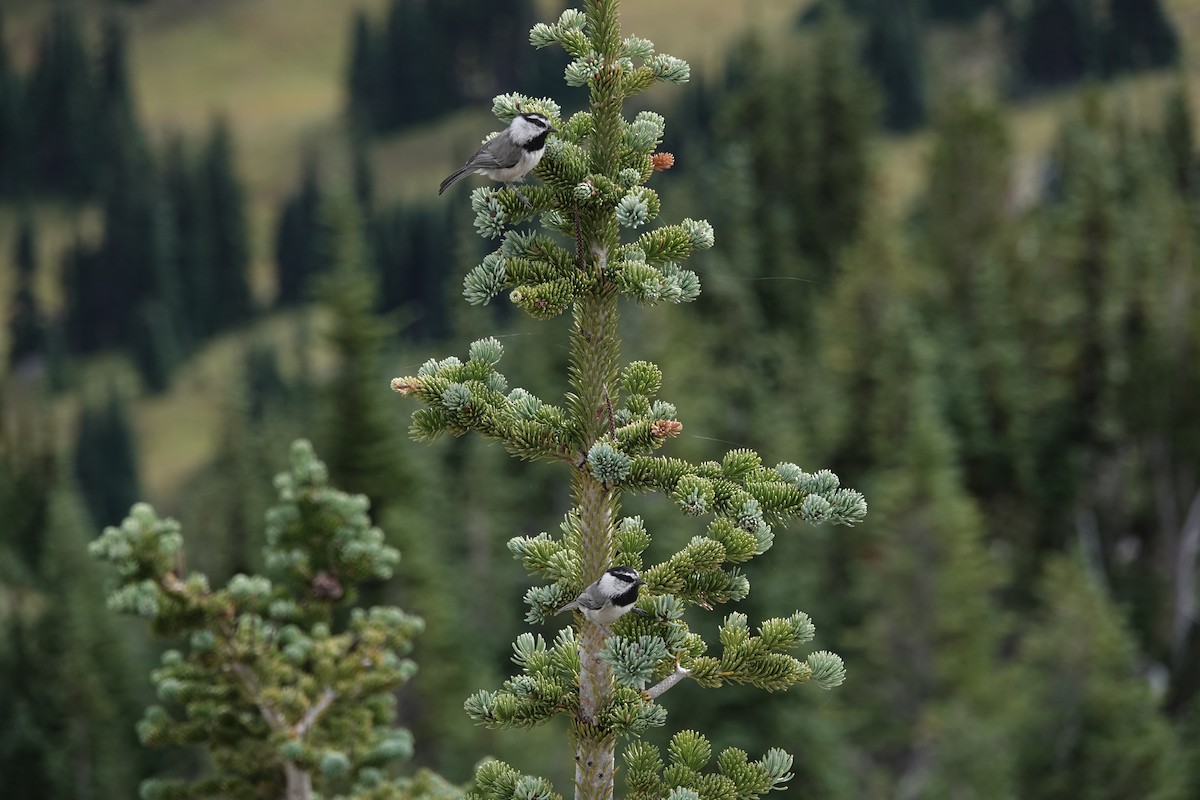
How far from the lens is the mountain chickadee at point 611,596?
10.1 meters

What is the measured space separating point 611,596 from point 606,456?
0.98 meters

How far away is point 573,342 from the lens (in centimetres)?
1128

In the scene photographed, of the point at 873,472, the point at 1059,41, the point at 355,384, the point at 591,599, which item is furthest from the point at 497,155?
the point at 1059,41

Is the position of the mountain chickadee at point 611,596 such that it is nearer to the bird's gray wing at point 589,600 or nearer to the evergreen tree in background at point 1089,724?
the bird's gray wing at point 589,600

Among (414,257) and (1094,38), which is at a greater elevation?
(414,257)

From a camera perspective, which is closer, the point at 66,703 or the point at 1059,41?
the point at 66,703

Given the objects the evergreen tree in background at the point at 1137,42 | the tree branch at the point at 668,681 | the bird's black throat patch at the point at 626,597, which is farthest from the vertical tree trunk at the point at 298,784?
the evergreen tree in background at the point at 1137,42

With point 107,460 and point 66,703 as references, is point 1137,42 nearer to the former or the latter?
point 107,460

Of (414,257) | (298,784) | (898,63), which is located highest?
(898,63)

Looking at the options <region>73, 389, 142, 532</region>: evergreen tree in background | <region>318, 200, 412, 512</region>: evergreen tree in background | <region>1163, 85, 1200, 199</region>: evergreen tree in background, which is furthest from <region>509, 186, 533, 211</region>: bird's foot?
<region>73, 389, 142, 532</region>: evergreen tree in background

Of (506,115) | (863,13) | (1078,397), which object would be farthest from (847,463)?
(863,13)

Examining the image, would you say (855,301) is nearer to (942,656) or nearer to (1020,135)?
(942,656)

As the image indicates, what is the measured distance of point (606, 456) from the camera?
33.7 ft

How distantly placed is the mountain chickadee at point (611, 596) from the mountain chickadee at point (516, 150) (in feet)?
9.39
